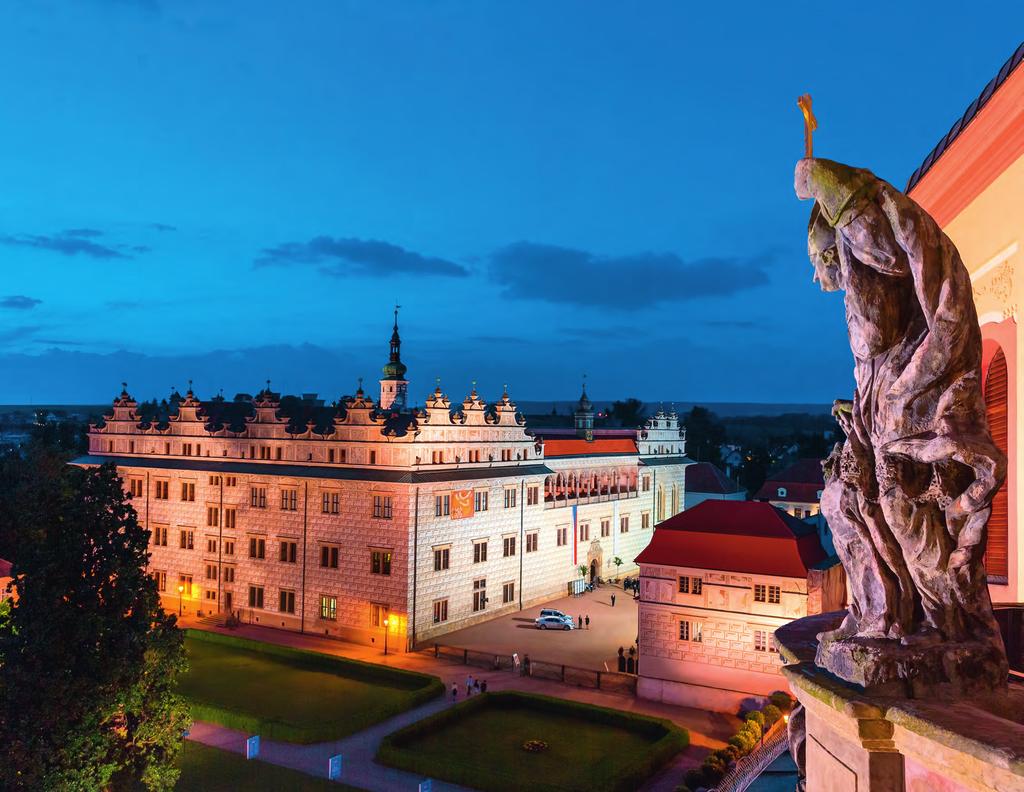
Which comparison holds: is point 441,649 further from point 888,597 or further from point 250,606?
point 888,597

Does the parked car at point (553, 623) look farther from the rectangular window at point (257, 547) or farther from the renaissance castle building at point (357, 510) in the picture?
the rectangular window at point (257, 547)

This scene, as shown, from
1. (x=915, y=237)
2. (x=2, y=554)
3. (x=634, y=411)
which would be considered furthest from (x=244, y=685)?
(x=634, y=411)

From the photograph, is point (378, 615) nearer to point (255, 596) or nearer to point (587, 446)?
point (255, 596)

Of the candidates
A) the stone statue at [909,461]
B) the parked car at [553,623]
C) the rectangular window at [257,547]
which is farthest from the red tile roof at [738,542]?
the stone statue at [909,461]

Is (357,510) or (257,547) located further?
(257,547)

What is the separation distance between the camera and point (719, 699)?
2897cm

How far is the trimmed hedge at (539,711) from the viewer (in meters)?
22.4

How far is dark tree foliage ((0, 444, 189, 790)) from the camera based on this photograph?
16.4 metres

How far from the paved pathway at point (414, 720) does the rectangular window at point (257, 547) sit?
590 centimetres

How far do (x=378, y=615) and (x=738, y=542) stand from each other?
17.4 metres

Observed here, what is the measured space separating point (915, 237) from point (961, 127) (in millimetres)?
6078

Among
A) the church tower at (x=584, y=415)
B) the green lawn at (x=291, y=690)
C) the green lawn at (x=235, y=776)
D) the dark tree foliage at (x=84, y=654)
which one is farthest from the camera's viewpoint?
the church tower at (x=584, y=415)

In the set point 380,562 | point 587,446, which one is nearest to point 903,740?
point 380,562

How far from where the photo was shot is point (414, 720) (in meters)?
27.8
